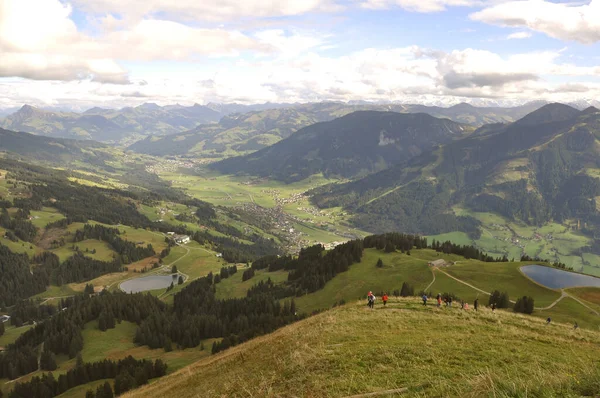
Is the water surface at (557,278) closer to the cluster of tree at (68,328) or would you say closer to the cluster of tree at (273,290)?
the cluster of tree at (273,290)

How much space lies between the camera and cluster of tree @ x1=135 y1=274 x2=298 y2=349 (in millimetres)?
142375

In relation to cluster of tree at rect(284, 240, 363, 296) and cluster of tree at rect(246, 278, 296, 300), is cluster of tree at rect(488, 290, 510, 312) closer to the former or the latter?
cluster of tree at rect(284, 240, 363, 296)

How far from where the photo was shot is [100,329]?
166 m

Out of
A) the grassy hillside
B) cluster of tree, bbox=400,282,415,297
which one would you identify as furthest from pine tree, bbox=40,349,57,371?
cluster of tree, bbox=400,282,415,297

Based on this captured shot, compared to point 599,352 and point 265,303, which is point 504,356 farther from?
point 265,303

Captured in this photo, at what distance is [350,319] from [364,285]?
11252cm

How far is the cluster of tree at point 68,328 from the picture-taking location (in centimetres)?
14225

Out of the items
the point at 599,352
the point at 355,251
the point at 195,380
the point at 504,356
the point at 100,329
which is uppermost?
the point at 504,356

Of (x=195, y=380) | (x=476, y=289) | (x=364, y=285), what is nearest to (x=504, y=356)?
(x=195, y=380)

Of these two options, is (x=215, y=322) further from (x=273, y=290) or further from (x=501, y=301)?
(x=501, y=301)

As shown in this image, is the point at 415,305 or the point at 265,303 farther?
the point at 265,303

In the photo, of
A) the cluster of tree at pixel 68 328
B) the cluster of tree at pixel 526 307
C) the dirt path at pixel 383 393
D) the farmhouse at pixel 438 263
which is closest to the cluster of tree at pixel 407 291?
the farmhouse at pixel 438 263

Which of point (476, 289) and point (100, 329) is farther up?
point (476, 289)

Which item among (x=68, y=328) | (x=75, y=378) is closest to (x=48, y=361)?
(x=68, y=328)
